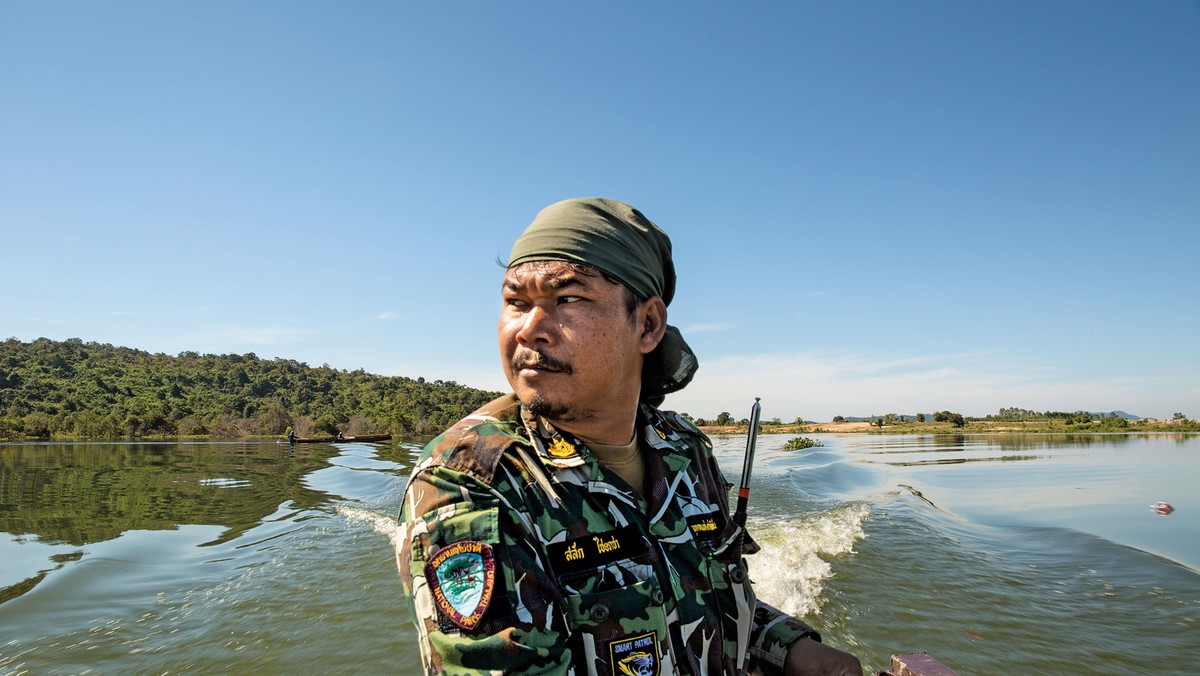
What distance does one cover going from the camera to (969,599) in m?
6.27

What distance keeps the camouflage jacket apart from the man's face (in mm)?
115

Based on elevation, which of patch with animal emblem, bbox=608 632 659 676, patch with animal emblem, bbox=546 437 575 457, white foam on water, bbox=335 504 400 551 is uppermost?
patch with animal emblem, bbox=546 437 575 457

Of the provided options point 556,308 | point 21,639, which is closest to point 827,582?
point 556,308

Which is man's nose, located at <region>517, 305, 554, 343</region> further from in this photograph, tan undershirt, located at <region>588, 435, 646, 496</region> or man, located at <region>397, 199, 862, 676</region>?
tan undershirt, located at <region>588, 435, 646, 496</region>

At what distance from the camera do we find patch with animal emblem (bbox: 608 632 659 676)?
4.95ft

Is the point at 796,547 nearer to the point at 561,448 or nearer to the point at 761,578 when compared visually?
the point at 761,578

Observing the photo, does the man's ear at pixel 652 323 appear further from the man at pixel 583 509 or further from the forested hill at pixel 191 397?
the forested hill at pixel 191 397

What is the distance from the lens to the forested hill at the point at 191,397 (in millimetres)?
56719

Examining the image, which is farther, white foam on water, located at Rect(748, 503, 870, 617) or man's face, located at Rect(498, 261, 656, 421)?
white foam on water, located at Rect(748, 503, 870, 617)

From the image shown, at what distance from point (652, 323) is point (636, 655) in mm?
1079

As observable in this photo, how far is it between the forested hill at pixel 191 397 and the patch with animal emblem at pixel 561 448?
50955 millimetres

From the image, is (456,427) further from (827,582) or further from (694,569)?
(827,582)

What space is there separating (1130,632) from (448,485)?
22.4 feet

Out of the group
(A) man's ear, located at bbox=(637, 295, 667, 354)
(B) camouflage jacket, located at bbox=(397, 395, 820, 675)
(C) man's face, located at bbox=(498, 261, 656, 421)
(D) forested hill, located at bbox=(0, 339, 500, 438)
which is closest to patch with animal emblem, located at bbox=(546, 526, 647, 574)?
(B) camouflage jacket, located at bbox=(397, 395, 820, 675)
